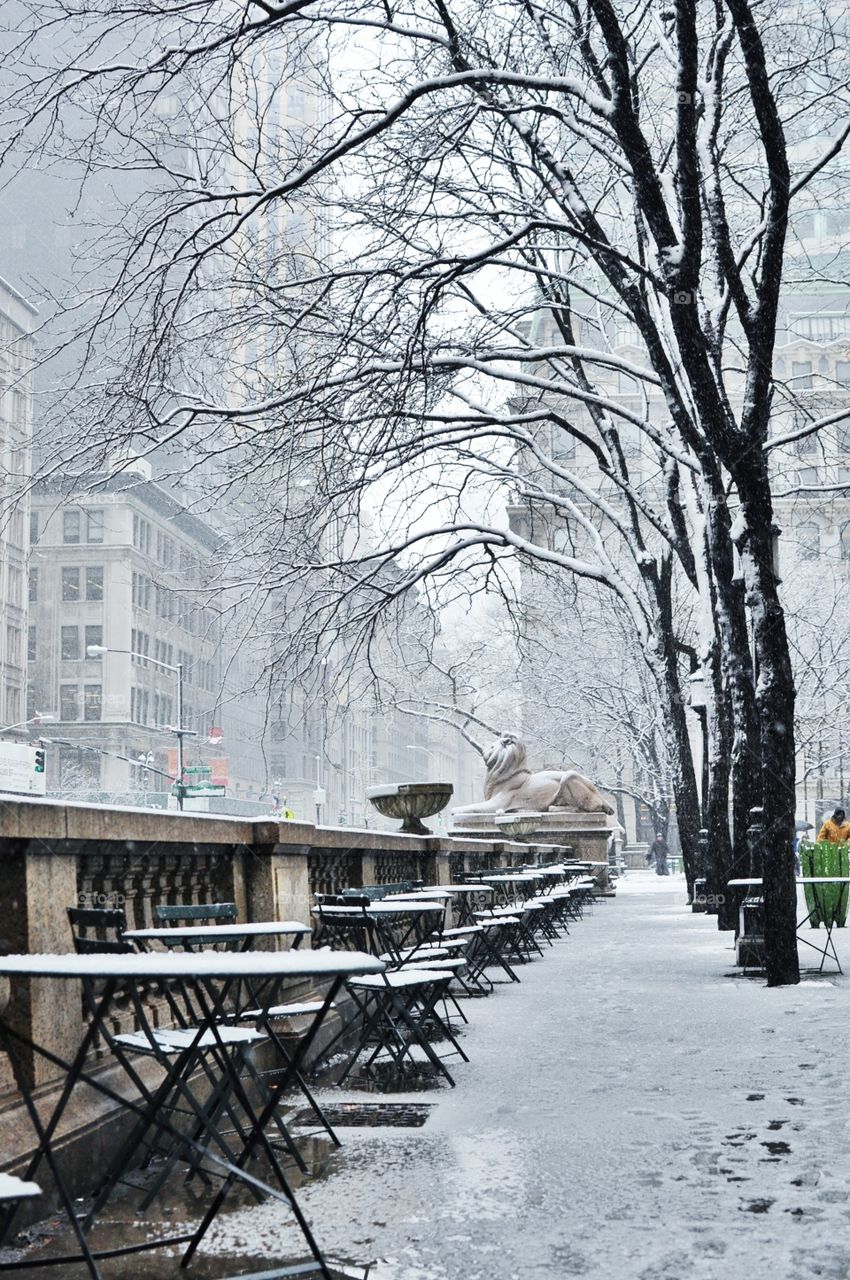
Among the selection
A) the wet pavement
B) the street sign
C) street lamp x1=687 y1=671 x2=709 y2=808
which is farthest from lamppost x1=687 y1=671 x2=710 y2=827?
the street sign

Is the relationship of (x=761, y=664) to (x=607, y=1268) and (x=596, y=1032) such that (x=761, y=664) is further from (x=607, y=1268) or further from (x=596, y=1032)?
(x=607, y=1268)

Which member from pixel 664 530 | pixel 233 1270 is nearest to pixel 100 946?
pixel 233 1270

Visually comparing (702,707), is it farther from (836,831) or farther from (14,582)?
(14,582)

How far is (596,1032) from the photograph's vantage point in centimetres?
972

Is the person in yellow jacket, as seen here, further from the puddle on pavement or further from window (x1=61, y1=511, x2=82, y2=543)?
window (x1=61, y1=511, x2=82, y2=543)

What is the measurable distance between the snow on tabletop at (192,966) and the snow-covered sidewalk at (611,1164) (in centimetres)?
86

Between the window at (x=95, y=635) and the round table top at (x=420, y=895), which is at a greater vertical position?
the window at (x=95, y=635)

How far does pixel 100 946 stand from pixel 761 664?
26.9 feet

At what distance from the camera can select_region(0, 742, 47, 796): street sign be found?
1655 inches

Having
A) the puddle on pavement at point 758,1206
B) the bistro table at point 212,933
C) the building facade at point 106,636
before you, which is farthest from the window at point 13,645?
the puddle on pavement at point 758,1206

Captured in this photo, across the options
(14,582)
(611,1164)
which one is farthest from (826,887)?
(14,582)

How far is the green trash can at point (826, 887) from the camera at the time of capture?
1568cm

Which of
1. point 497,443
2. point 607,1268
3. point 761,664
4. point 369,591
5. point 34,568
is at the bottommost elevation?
point 607,1268

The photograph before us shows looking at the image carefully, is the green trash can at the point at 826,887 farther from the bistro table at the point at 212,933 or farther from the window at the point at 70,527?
A: the window at the point at 70,527
